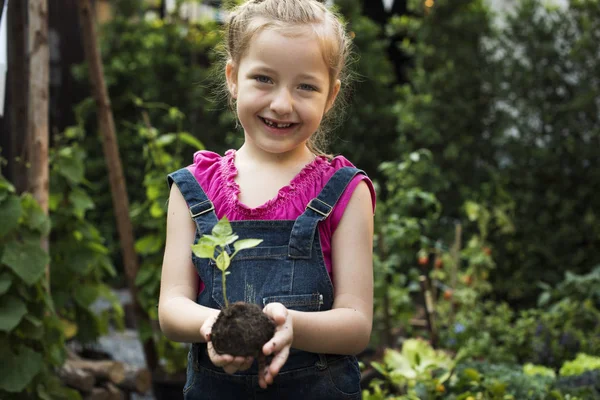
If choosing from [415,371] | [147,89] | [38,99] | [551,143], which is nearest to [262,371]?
[415,371]

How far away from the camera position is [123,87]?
776cm

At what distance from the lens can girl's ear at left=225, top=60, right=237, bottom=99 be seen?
1.73 meters

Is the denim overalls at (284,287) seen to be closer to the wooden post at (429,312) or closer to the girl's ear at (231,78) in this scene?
the girl's ear at (231,78)

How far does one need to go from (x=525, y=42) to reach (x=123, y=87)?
3787mm

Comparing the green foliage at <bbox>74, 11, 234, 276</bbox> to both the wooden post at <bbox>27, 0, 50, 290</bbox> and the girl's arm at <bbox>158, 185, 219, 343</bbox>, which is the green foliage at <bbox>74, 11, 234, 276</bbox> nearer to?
the wooden post at <bbox>27, 0, 50, 290</bbox>

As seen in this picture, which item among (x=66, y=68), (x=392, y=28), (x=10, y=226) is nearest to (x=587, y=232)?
(x=392, y=28)

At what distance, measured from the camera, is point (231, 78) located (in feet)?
5.73

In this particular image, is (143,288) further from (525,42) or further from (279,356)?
(525,42)

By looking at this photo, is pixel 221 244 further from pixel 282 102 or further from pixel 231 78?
pixel 231 78

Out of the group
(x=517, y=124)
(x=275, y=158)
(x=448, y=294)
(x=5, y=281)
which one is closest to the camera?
(x=275, y=158)

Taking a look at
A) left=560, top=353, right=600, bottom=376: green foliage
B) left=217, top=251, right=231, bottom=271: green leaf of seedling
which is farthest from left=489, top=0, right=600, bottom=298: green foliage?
left=217, top=251, right=231, bottom=271: green leaf of seedling

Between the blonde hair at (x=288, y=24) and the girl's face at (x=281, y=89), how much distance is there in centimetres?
2

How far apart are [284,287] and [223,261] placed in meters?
0.16

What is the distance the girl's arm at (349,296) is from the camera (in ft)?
4.90
